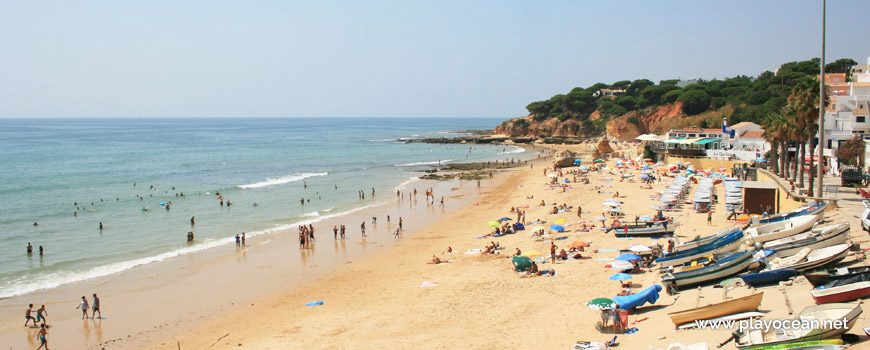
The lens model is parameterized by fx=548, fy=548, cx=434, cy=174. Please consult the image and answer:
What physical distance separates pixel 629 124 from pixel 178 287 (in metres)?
75.7

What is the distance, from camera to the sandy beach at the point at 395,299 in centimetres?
1300

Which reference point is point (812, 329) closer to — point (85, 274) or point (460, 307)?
point (460, 307)

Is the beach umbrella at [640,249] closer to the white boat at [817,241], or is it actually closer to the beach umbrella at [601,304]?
the white boat at [817,241]

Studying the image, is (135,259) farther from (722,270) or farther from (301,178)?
(301,178)

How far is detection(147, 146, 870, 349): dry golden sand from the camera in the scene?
12500 mm

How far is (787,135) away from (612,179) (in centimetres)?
1427

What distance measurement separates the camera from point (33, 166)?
6131 cm

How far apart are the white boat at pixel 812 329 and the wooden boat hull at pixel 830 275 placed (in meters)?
1.98

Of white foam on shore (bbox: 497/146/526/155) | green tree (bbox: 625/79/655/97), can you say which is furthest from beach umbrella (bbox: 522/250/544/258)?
green tree (bbox: 625/79/655/97)

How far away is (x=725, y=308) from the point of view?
10664 mm

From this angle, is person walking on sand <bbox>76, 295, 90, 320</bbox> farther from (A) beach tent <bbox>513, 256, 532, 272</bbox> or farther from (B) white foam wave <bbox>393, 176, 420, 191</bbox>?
(B) white foam wave <bbox>393, 176, 420, 191</bbox>

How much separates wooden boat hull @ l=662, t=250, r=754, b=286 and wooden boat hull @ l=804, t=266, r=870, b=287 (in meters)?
1.62

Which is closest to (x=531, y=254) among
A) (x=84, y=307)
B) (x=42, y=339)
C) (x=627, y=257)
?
(x=627, y=257)

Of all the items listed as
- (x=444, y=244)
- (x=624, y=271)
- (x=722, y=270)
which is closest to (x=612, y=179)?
(x=444, y=244)
